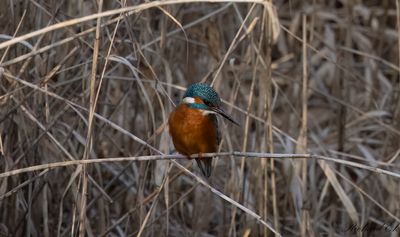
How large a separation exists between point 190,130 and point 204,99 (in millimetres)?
142

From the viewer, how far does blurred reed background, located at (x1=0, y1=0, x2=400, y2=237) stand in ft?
9.28

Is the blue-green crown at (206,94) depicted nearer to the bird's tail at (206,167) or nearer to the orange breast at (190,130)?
the orange breast at (190,130)

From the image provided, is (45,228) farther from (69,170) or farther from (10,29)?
(10,29)

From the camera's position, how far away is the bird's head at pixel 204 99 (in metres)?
2.73

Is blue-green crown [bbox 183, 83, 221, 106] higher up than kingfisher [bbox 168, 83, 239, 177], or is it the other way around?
blue-green crown [bbox 183, 83, 221, 106]

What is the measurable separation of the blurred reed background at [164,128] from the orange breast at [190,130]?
0.06 meters

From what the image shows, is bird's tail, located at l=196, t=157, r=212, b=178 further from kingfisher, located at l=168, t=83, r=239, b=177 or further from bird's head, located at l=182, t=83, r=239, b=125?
bird's head, located at l=182, t=83, r=239, b=125

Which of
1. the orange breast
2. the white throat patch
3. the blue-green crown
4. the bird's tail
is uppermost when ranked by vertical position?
the blue-green crown

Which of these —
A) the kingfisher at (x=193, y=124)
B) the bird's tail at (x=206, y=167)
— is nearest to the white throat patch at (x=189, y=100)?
the kingfisher at (x=193, y=124)

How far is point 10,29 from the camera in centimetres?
291

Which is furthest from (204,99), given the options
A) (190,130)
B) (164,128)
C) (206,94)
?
(164,128)

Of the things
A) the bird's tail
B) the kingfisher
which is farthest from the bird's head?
the bird's tail

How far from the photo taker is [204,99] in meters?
2.76

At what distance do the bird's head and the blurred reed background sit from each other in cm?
8
